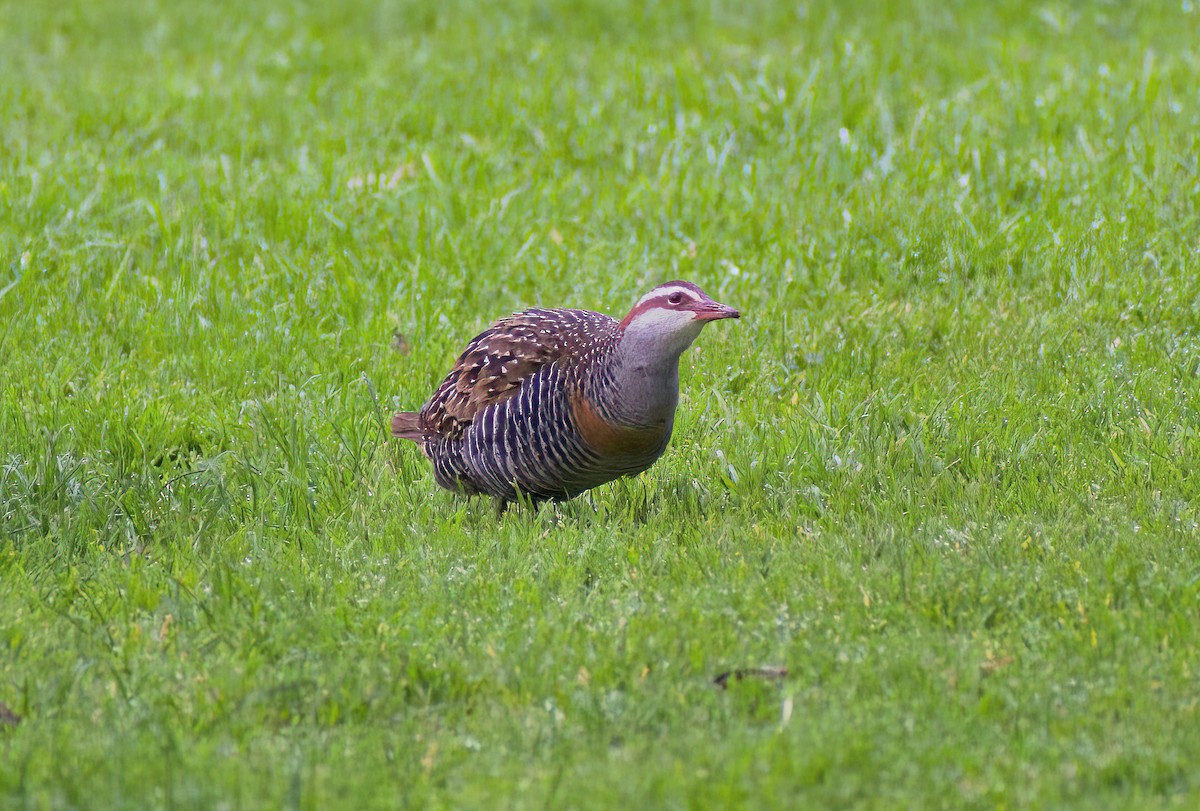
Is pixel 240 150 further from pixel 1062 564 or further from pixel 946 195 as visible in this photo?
pixel 1062 564

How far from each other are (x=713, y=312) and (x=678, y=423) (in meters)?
1.61

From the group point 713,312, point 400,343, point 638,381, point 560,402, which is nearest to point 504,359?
point 560,402

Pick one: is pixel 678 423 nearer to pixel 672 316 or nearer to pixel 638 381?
pixel 638 381

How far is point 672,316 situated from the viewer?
5340 mm

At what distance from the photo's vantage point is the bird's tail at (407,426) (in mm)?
6410

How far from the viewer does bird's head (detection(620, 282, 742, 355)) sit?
5.30 m

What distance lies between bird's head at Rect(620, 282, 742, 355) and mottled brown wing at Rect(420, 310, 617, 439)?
42 centimetres

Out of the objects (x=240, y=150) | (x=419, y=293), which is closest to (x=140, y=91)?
(x=240, y=150)

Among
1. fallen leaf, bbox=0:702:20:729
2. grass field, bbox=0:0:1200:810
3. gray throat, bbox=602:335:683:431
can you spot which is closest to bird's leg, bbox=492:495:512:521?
grass field, bbox=0:0:1200:810

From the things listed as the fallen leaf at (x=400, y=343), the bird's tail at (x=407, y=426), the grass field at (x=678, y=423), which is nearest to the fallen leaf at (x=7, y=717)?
the grass field at (x=678, y=423)

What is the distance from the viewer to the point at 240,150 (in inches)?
379

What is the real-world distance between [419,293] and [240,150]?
2400mm

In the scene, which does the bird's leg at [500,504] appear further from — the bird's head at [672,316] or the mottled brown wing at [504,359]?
the bird's head at [672,316]

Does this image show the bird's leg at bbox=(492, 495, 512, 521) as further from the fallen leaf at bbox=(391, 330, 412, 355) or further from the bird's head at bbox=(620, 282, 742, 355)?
the fallen leaf at bbox=(391, 330, 412, 355)
